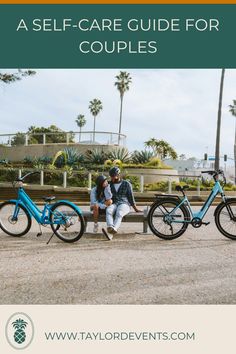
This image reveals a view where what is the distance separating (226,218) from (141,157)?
2008cm

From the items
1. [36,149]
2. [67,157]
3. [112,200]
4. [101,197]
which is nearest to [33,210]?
[101,197]

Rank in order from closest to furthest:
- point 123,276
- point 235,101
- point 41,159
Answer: point 123,276
point 41,159
point 235,101

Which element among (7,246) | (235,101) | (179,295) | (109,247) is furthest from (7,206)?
(235,101)

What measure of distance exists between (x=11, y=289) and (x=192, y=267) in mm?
2156

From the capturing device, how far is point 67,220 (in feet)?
20.8

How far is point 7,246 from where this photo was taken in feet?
20.0

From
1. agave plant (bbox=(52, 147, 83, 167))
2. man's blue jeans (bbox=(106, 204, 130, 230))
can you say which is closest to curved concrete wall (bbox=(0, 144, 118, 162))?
agave plant (bbox=(52, 147, 83, 167))

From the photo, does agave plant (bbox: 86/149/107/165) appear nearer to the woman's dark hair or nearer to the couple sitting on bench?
the couple sitting on bench

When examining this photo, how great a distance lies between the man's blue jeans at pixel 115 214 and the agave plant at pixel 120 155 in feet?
62.5

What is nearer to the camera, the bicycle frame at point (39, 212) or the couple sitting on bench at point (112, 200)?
the bicycle frame at point (39, 212)

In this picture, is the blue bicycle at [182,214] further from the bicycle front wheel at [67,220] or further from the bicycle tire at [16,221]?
the bicycle tire at [16,221]

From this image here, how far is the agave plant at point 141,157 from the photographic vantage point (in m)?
26.7
